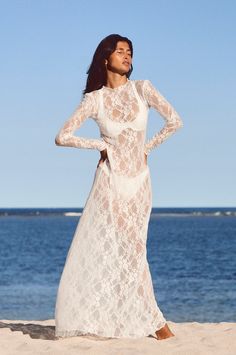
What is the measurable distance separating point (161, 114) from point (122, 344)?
7.13 ft

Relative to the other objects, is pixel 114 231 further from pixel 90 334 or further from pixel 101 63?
pixel 101 63

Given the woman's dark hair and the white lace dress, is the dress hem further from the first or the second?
the woman's dark hair

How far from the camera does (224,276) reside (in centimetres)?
3062

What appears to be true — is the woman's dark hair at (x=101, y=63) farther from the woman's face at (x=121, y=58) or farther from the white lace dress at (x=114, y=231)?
the white lace dress at (x=114, y=231)

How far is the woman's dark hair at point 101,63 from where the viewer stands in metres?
8.21

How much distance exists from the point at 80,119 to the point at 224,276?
2309cm

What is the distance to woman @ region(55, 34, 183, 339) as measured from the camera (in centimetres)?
822

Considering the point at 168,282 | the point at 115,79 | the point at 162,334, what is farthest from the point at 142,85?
the point at 168,282

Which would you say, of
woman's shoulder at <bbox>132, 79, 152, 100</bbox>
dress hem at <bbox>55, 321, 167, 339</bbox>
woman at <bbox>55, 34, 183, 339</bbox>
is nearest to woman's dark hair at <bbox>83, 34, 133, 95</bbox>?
woman at <bbox>55, 34, 183, 339</bbox>

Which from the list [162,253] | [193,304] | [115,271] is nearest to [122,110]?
[115,271]

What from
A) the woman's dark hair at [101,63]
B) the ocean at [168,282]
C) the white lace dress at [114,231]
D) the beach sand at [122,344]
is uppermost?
the woman's dark hair at [101,63]

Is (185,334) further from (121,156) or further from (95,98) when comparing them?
(95,98)

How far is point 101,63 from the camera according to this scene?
8266 millimetres

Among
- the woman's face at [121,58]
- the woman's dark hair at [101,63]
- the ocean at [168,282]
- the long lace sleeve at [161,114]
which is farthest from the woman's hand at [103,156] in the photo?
the ocean at [168,282]
